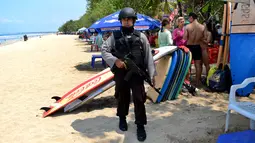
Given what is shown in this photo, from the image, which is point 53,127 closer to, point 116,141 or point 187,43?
point 116,141

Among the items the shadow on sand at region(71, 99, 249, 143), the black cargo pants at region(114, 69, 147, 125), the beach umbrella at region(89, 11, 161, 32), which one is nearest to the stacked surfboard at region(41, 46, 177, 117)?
the shadow on sand at region(71, 99, 249, 143)

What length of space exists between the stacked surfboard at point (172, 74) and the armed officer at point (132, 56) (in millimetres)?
1559

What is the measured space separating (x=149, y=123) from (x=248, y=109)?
1579mm

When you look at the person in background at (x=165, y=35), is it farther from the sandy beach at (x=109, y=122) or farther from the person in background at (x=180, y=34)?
the sandy beach at (x=109, y=122)

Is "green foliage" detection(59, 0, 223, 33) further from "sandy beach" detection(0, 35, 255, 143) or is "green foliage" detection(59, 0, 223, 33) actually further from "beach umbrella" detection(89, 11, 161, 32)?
"sandy beach" detection(0, 35, 255, 143)

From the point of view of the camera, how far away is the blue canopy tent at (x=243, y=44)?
5430 mm

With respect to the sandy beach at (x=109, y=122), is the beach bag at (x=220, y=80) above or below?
above

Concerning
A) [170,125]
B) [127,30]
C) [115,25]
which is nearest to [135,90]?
[127,30]

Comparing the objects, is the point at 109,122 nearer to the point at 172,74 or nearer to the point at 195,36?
the point at 172,74

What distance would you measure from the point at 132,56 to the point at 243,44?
9.92 ft

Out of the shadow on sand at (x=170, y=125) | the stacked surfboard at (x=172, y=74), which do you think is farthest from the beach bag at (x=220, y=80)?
the shadow on sand at (x=170, y=125)

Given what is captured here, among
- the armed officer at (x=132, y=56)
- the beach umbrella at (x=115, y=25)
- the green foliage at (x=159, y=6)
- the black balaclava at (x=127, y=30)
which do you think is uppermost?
the green foliage at (x=159, y=6)

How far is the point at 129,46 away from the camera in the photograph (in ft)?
11.9

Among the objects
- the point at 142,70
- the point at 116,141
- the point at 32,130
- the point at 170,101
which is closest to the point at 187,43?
the point at 170,101
